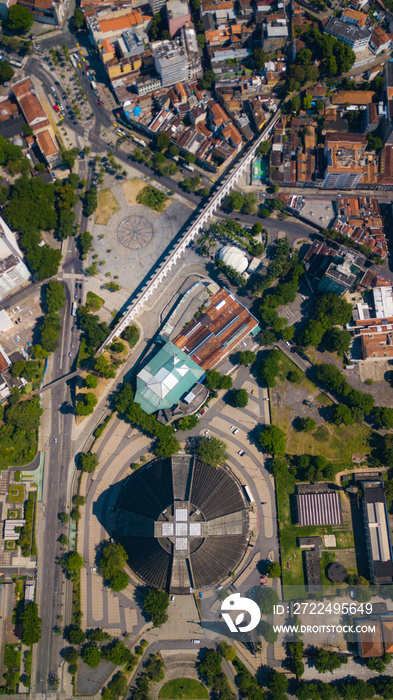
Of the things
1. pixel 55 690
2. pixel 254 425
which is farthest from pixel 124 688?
pixel 254 425

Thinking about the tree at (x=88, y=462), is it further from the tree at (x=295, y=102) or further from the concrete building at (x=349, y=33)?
the concrete building at (x=349, y=33)

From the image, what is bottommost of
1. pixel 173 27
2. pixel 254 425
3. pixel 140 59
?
pixel 254 425

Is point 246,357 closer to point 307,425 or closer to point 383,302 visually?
point 307,425

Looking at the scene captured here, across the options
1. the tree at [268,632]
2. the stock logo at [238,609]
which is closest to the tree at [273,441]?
the stock logo at [238,609]

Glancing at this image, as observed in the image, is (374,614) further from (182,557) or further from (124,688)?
(124,688)

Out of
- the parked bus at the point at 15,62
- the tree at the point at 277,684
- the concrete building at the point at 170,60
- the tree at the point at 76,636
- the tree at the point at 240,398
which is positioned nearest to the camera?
the tree at the point at 277,684

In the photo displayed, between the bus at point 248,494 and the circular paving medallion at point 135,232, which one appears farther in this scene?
the circular paving medallion at point 135,232
